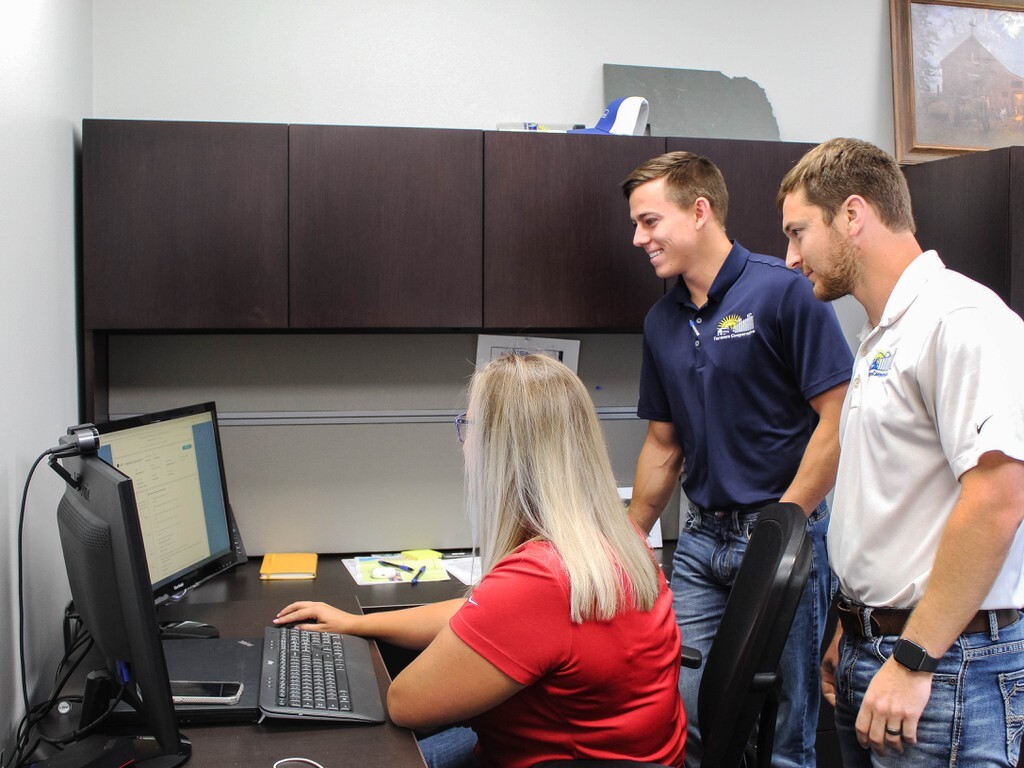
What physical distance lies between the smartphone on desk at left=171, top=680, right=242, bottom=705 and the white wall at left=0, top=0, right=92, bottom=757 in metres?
0.27

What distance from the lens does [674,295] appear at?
83.5 inches

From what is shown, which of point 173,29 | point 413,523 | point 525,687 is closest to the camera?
point 525,687

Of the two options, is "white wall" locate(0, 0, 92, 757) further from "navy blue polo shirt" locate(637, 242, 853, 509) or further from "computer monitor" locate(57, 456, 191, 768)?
"navy blue polo shirt" locate(637, 242, 853, 509)

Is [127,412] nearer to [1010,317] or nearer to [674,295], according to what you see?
[674,295]

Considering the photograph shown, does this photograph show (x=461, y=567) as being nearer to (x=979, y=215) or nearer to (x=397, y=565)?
(x=397, y=565)

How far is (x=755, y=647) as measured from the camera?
4.17 ft

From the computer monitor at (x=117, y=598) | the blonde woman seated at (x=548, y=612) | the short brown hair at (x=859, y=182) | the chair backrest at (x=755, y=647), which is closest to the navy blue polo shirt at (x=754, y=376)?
the short brown hair at (x=859, y=182)

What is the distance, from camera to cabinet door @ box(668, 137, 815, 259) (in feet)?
7.56

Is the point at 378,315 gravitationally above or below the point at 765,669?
above

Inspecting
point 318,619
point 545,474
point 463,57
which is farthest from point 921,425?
point 463,57

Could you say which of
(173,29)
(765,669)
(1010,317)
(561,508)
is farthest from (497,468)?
(173,29)

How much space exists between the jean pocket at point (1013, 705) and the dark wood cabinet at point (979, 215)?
1205mm

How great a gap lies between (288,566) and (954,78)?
7.67 ft

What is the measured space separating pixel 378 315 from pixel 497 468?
0.96 metres
